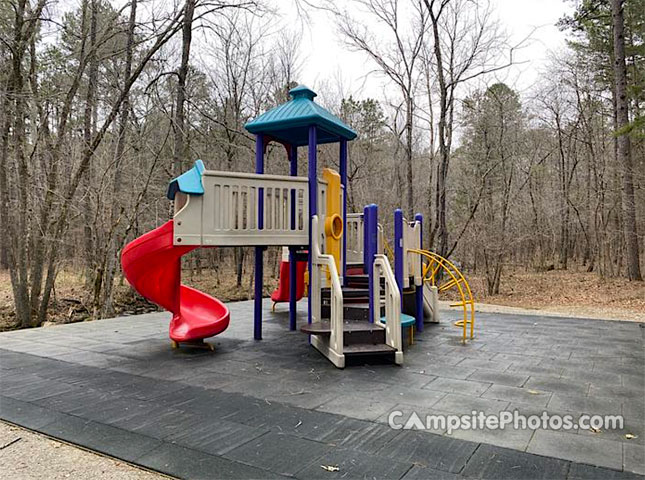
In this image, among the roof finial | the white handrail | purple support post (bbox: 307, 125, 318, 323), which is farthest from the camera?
the white handrail

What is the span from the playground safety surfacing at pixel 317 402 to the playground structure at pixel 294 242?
1.18 ft

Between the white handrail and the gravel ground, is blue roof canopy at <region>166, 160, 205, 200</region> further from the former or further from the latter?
the white handrail

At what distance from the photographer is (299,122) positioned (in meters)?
5.18

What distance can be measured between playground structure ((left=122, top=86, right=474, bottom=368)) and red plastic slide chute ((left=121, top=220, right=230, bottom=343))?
1cm

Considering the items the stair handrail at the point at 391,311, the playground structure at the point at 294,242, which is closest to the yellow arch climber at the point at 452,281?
the playground structure at the point at 294,242

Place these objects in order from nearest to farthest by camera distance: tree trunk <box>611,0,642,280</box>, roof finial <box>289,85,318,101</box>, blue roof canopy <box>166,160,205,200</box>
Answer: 1. blue roof canopy <box>166,160,205,200</box>
2. roof finial <box>289,85,318,101</box>
3. tree trunk <box>611,0,642,280</box>

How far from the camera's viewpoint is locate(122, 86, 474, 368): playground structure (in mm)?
4445

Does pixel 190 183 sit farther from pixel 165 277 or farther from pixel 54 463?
pixel 54 463

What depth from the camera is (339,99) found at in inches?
557

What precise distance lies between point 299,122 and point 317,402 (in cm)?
325

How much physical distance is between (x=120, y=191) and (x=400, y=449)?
9088 millimetres

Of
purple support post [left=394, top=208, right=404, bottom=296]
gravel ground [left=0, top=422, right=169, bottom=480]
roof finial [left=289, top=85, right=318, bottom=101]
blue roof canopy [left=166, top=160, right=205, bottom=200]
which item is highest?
roof finial [left=289, top=85, right=318, bottom=101]

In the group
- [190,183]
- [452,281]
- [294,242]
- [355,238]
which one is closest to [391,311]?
[294,242]

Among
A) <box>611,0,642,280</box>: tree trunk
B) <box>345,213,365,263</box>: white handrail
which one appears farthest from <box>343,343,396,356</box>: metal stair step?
<box>611,0,642,280</box>: tree trunk
